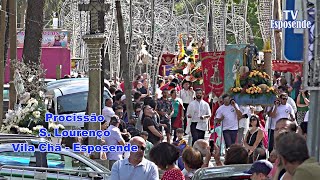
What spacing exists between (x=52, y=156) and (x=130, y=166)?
4.22m

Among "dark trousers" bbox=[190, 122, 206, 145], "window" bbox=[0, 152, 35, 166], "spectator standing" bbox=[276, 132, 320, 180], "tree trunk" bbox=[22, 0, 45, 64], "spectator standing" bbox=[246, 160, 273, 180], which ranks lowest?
"dark trousers" bbox=[190, 122, 206, 145]

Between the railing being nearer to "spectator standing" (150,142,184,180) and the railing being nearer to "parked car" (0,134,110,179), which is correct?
"parked car" (0,134,110,179)

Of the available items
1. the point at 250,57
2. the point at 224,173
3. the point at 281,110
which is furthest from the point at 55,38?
the point at 224,173

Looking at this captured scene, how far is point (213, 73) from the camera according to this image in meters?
23.3

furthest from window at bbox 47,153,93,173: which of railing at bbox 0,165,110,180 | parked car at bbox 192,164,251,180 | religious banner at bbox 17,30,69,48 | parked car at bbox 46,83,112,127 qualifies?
religious banner at bbox 17,30,69,48

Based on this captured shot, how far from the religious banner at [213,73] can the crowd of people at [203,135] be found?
0.36 m

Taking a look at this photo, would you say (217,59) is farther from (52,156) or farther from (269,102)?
(52,156)

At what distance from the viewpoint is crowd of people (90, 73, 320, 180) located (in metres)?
7.33

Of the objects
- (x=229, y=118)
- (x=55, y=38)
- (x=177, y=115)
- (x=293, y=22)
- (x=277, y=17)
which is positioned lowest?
(x=177, y=115)

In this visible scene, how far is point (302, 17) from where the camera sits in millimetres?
7348

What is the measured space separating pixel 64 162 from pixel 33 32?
475 inches

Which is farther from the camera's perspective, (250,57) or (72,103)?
(72,103)

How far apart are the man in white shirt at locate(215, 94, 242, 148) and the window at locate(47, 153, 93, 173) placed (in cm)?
671

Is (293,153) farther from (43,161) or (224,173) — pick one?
(43,161)
